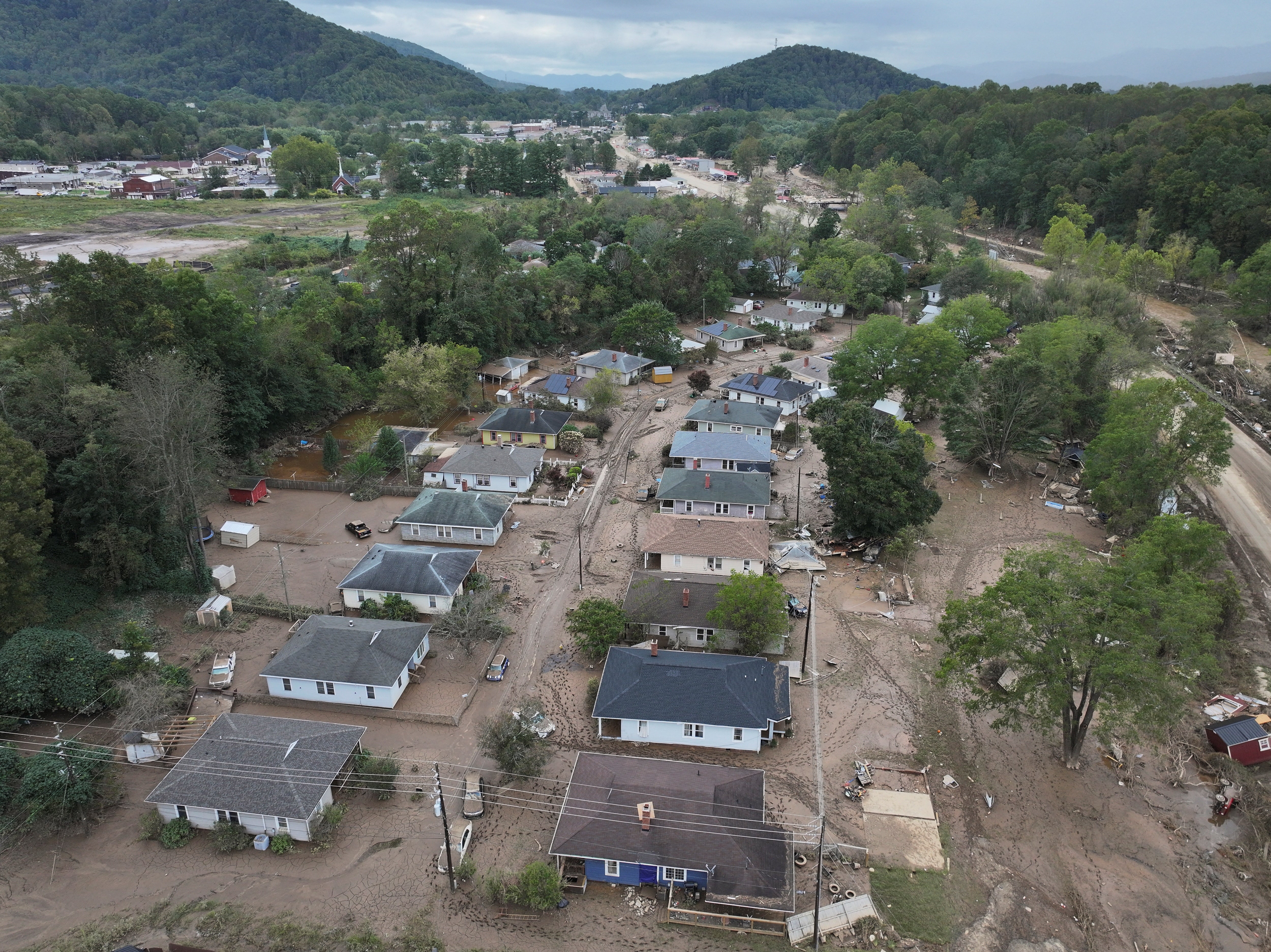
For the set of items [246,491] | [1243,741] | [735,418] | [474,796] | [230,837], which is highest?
[735,418]

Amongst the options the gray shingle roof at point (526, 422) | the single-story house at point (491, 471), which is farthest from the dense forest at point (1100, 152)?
the single-story house at point (491, 471)

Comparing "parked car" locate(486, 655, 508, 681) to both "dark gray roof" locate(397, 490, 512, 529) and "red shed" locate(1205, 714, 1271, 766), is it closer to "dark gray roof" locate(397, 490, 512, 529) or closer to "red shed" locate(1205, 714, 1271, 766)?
"dark gray roof" locate(397, 490, 512, 529)

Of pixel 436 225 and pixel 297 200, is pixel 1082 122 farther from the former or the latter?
pixel 297 200

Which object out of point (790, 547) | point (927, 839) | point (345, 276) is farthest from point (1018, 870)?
point (345, 276)

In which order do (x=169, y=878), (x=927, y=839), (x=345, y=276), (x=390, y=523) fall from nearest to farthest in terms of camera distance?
(x=169, y=878) → (x=927, y=839) → (x=390, y=523) → (x=345, y=276)

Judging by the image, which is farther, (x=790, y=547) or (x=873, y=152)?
(x=873, y=152)

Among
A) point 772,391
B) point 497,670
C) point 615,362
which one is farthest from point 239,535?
point 772,391

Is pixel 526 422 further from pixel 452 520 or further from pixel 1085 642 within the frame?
pixel 1085 642

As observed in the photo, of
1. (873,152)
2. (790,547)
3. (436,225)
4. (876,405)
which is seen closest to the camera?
(790,547)
